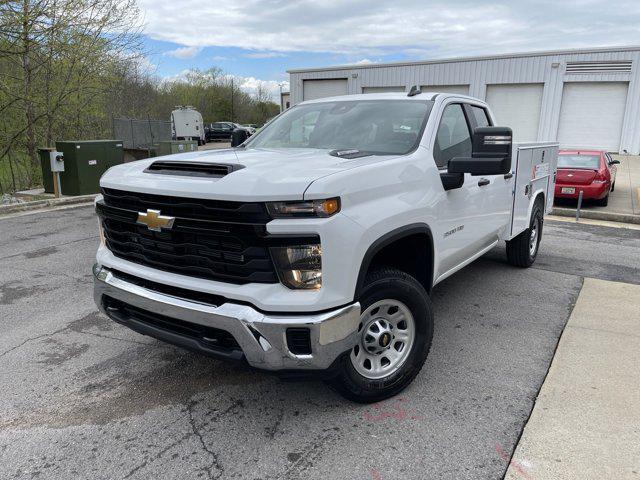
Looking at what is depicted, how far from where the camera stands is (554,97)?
975 inches

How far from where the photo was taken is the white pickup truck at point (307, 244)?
8.53 ft

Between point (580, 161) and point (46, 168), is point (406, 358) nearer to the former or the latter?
point (580, 161)

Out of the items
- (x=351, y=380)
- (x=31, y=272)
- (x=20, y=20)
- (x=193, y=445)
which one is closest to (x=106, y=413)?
(x=193, y=445)

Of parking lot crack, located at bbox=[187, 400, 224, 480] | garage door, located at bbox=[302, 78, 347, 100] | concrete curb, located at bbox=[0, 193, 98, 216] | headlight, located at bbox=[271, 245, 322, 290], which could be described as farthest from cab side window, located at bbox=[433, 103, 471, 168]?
garage door, located at bbox=[302, 78, 347, 100]

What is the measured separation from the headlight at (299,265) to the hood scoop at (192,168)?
2.00ft

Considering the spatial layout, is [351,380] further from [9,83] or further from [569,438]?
[9,83]

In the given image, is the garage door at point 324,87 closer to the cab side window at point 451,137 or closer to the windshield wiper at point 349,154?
the cab side window at point 451,137

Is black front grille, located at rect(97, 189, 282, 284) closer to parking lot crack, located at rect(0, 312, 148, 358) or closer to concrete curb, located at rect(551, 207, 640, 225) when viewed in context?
parking lot crack, located at rect(0, 312, 148, 358)

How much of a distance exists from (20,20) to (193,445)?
11.8 m

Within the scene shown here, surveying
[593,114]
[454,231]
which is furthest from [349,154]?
[593,114]

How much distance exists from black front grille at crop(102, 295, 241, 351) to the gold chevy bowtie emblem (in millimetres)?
539

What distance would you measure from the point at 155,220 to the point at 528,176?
4.51 m

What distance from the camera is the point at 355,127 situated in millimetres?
4102

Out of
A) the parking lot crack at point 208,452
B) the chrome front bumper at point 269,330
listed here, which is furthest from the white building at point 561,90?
the parking lot crack at point 208,452
